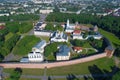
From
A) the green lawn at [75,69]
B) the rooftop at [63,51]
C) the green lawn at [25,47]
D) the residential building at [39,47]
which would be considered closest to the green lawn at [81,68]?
the green lawn at [75,69]

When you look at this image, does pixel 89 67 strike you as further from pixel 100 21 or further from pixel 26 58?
pixel 100 21

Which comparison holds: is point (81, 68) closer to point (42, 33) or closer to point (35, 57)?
point (35, 57)

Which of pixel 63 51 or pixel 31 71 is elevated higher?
pixel 63 51

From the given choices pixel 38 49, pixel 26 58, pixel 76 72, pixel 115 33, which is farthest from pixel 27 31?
pixel 76 72

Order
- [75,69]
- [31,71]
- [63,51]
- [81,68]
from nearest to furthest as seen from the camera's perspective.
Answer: [31,71] < [75,69] < [81,68] < [63,51]

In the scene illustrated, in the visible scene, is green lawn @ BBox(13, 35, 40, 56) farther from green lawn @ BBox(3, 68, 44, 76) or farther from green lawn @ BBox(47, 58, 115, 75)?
green lawn @ BBox(47, 58, 115, 75)

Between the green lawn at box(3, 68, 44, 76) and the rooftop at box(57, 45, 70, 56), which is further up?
the rooftop at box(57, 45, 70, 56)

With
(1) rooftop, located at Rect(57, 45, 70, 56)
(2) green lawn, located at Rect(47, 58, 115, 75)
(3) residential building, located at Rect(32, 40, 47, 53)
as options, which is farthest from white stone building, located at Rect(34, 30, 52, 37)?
(2) green lawn, located at Rect(47, 58, 115, 75)

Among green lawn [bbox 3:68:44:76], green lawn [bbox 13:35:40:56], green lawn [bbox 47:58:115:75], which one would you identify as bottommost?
green lawn [bbox 47:58:115:75]

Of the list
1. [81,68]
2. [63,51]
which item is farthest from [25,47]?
[81,68]

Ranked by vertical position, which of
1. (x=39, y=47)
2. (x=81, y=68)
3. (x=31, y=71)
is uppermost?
(x=39, y=47)
